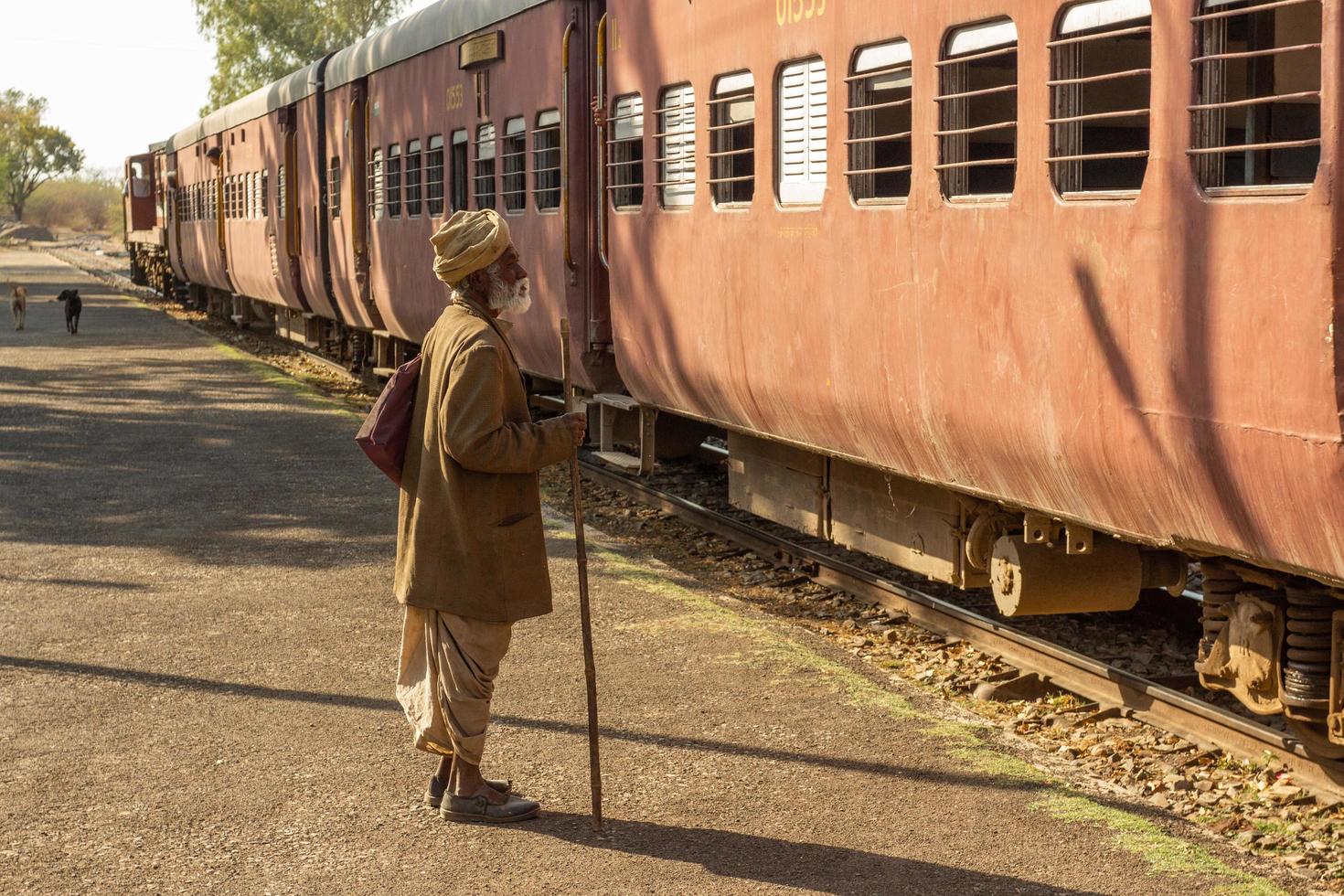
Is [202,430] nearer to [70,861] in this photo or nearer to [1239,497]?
[70,861]

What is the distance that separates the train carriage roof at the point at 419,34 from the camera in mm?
12789

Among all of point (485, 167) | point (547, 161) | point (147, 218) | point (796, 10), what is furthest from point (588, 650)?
point (147, 218)

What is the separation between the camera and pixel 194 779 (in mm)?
5801

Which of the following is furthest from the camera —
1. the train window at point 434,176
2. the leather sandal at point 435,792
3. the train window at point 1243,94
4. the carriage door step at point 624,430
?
the train window at point 434,176

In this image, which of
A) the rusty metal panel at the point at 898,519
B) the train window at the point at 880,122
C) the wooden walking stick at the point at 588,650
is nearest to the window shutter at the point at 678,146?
the rusty metal panel at the point at 898,519

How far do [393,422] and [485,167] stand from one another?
8.43 meters

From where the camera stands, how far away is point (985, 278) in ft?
20.7

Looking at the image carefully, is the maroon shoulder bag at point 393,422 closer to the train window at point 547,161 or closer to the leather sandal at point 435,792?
the leather sandal at point 435,792

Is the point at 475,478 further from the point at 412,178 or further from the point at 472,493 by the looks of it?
the point at 412,178

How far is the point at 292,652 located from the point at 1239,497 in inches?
166

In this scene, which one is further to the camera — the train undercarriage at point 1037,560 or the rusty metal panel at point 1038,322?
the train undercarriage at point 1037,560

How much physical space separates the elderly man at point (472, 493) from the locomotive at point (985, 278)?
1.81 meters

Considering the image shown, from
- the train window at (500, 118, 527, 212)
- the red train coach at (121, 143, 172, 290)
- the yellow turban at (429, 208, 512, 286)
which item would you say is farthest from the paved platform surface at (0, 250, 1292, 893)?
the red train coach at (121, 143, 172, 290)

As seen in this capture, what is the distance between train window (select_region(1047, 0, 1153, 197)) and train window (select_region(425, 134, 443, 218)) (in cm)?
929
